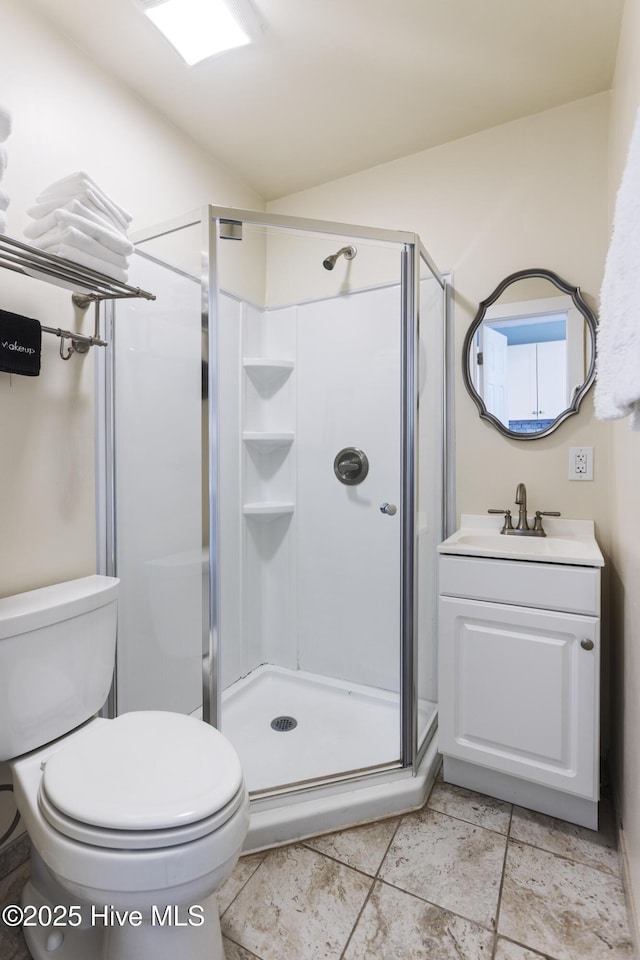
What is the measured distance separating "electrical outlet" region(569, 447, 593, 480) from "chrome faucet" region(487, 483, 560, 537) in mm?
163

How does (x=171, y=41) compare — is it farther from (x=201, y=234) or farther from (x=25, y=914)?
(x=25, y=914)

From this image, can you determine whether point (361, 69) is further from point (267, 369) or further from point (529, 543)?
point (529, 543)

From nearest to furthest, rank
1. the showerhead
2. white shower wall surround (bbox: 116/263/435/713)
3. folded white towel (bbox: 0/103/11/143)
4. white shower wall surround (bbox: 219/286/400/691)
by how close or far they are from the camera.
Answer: folded white towel (bbox: 0/103/11/143) → white shower wall surround (bbox: 116/263/435/713) → the showerhead → white shower wall surround (bbox: 219/286/400/691)

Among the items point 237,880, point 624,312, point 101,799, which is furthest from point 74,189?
point 237,880

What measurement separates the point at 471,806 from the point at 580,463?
1276 mm

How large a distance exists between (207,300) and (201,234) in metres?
0.20

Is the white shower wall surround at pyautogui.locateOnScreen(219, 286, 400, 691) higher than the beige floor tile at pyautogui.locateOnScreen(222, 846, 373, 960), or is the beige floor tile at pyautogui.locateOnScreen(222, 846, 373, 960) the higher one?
the white shower wall surround at pyautogui.locateOnScreen(219, 286, 400, 691)

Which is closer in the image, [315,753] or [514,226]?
[315,753]

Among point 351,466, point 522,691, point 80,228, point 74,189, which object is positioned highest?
point 74,189

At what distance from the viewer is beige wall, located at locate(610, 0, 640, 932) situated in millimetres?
1205

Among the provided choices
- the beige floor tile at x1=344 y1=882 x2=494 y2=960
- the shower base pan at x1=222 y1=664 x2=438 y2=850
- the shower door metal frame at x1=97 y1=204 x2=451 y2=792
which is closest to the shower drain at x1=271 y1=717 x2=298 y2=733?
the shower base pan at x1=222 y1=664 x2=438 y2=850

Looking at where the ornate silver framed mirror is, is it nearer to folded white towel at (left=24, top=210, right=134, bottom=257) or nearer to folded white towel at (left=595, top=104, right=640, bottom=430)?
folded white towel at (left=595, top=104, right=640, bottom=430)

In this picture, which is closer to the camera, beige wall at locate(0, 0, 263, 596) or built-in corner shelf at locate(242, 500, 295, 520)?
beige wall at locate(0, 0, 263, 596)

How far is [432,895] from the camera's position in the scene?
1.28 m
